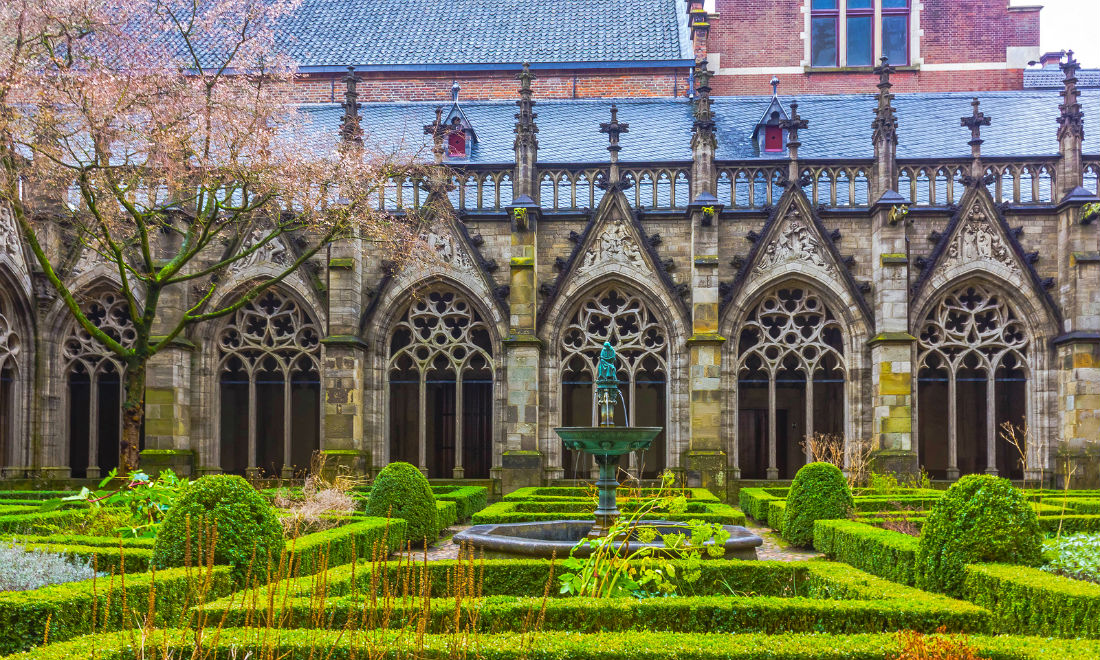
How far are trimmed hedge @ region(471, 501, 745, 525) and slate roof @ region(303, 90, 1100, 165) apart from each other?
7.90 metres

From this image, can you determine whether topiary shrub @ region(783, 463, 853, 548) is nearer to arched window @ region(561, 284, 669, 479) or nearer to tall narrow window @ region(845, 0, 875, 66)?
arched window @ region(561, 284, 669, 479)

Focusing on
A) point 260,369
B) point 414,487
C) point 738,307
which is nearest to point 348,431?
point 260,369

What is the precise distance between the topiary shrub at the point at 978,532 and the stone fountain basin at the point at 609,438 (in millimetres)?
2582

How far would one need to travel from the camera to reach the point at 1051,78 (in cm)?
2408

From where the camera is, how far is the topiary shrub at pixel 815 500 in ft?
38.5

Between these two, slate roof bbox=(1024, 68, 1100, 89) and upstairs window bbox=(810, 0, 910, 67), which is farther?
upstairs window bbox=(810, 0, 910, 67)

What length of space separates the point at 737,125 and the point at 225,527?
1670cm

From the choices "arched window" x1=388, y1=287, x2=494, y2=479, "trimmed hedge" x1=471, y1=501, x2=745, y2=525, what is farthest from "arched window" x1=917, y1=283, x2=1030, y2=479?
"arched window" x1=388, y1=287, x2=494, y2=479

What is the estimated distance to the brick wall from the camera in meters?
24.1

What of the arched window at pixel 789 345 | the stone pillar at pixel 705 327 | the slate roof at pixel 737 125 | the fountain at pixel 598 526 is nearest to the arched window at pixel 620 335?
the stone pillar at pixel 705 327

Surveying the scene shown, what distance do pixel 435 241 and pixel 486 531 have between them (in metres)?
9.37

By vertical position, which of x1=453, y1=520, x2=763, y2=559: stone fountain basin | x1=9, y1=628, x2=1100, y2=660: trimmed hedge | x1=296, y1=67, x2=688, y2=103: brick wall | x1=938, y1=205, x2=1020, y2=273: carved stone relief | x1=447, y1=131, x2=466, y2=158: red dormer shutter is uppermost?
x1=296, y1=67, x2=688, y2=103: brick wall

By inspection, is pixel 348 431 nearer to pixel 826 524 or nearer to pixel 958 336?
pixel 826 524

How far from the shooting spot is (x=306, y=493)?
41.7ft
